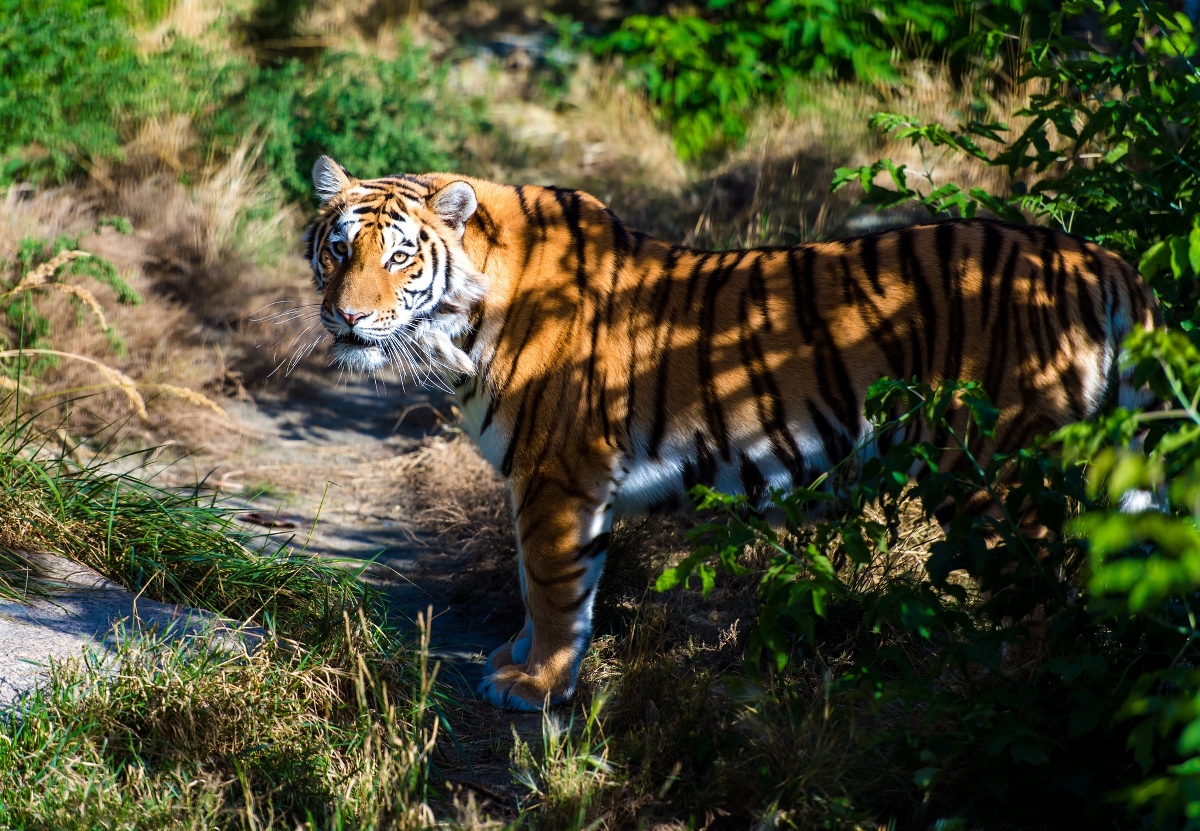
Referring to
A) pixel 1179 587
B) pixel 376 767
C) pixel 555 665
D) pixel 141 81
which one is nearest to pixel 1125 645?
pixel 1179 587

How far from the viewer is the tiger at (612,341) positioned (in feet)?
10.8

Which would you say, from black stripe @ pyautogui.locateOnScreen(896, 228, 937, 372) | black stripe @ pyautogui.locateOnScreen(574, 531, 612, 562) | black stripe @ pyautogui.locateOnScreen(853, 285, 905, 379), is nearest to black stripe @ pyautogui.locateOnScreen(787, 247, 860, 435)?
black stripe @ pyautogui.locateOnScreen(853, 285, 905, 379)

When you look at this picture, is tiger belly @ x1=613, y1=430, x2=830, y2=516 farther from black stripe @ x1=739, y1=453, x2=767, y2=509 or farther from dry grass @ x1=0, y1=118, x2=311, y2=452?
dry grass @ x1=0, y1=118, x2=311, y2=452

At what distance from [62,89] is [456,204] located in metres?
4.34

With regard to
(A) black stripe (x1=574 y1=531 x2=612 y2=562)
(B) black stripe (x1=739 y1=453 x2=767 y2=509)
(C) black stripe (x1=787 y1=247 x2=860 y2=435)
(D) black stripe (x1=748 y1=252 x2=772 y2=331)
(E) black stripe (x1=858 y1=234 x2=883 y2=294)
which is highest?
(E) black stripe (x1=858 y1=234 x2=883 y2=294)

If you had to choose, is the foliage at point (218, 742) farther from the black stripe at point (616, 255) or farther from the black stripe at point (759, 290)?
the black stripe at point (759, 290)

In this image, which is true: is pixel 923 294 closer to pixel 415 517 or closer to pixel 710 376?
pixel 710 376

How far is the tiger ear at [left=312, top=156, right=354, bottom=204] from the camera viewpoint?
12.0 feet

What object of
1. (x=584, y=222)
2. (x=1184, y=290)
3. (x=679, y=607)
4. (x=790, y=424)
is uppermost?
(x=584, y=222)

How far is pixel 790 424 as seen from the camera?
3.38 metres

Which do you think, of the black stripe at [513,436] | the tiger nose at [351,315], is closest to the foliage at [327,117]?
the tiger nose at [351,315]

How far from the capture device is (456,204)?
3.44 metres

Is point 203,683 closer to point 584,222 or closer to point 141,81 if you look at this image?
point 584,222

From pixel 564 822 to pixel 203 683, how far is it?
3.38ft
